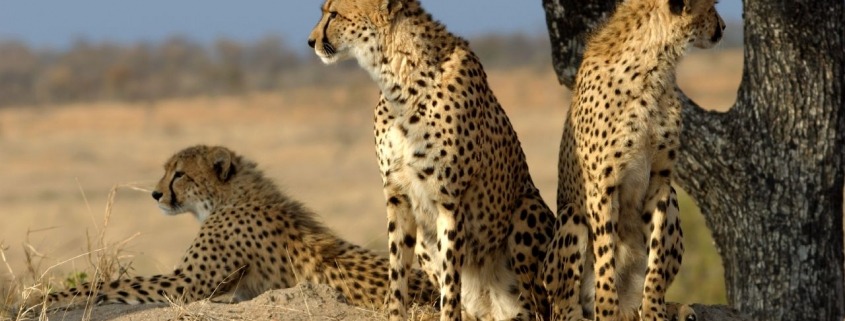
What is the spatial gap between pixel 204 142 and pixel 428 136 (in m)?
16.6

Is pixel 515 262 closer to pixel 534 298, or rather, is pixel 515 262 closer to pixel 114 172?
pixel 534 298

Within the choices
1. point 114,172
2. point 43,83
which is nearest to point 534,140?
point 114,172

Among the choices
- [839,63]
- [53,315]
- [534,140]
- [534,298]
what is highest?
[534,140]

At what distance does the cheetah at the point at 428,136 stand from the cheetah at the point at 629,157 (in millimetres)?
266

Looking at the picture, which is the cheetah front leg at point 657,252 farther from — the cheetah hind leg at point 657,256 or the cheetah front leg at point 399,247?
the cheetah front leg at point 399,247

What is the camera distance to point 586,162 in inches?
178

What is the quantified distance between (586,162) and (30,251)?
222 centimetres

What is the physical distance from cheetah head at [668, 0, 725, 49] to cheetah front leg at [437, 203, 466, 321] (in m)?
0.88

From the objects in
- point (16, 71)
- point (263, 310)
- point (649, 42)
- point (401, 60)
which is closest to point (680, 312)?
point (649, 42)

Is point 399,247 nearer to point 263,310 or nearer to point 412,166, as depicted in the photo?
point 412,166

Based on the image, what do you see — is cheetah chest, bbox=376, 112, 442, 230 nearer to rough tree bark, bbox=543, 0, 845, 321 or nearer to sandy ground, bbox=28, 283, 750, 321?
sandy ground, bbox=28, 283, 750, 321

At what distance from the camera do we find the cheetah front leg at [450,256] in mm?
4547

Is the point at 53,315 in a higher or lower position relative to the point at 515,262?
lower

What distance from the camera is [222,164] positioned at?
5863 mm
